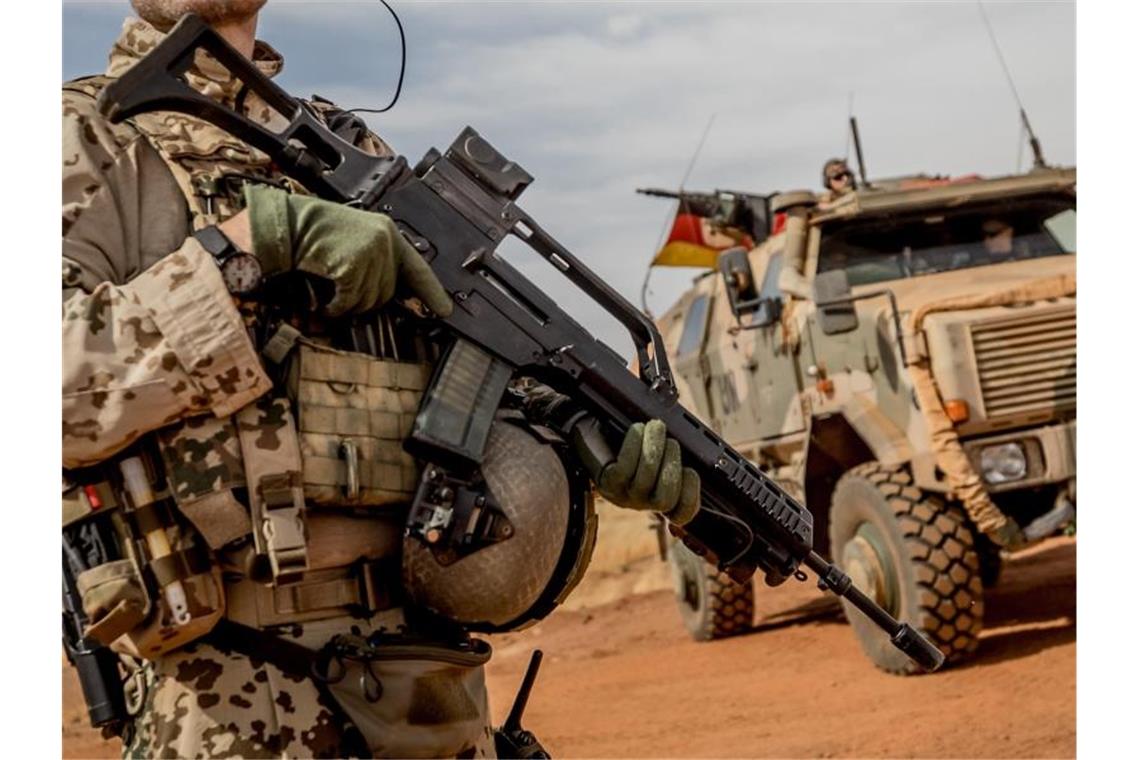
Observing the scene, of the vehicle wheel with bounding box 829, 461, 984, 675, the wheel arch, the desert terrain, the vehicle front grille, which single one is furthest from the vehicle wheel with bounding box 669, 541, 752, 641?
the vehicle front grille

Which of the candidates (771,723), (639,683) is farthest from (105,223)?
(639,683)

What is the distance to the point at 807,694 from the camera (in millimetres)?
7711

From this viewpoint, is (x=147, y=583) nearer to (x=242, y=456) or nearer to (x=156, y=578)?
(x=156, y=578)

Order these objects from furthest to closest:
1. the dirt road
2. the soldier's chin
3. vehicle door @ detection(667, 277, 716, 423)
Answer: vehicle door @ detection(667, 277, 716, 423)
the dirt road
the soldier's chin

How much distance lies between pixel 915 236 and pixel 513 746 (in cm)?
605

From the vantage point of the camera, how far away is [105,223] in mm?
2148

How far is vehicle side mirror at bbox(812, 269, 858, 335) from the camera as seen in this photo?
7.75 meters

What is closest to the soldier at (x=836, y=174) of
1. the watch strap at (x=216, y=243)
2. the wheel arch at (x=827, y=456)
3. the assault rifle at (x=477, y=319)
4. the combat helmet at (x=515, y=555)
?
the wheel arch at (x=827, y=456)

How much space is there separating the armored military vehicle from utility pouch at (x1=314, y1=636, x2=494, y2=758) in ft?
16.8

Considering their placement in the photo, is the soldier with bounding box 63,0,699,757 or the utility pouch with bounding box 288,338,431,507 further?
the utility pouch with bounding box 288,338,431,507

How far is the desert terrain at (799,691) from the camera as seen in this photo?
6438 mm

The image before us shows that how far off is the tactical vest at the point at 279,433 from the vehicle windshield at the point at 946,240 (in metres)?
6.07

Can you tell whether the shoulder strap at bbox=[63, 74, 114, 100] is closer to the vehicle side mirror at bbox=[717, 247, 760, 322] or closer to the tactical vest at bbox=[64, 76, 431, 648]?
the tactical vest at bbox=[64, 76, 431, 648]

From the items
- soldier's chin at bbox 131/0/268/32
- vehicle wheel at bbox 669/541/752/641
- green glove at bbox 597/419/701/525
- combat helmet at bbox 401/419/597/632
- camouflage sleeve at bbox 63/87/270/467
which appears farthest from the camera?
vehicle wheel at bbox 669/541/752/641
